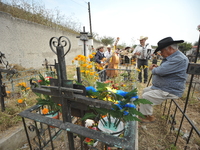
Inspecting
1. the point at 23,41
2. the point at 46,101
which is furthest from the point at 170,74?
the point at 23,41

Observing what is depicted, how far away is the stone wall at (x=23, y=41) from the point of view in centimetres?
465

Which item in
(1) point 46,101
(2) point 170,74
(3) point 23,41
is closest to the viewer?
(1) point 46,101

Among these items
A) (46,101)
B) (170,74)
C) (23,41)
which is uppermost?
(23,41)

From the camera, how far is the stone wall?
4.65m

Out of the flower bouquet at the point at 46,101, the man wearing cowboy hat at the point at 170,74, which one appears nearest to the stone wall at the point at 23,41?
the flower bouquet at the point at 46,101

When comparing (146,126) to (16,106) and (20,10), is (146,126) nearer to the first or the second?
(16,106)

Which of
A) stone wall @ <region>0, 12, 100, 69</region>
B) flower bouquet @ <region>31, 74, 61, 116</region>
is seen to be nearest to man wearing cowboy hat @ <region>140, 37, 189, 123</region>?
flower bouquet @ <region>31, 74, 61, 116</region>

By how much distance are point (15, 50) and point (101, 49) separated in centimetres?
417

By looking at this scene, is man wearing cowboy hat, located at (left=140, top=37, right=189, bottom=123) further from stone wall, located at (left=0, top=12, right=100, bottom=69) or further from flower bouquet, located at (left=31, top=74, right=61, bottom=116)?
stone wall, located at (left=0, top=12, right=100, bottom=69)

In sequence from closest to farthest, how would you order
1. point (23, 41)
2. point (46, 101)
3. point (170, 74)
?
point (46, 101), point (170, 74), point (23, 41)

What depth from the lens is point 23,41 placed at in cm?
547

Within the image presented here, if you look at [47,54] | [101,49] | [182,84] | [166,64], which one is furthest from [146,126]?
[47,54]

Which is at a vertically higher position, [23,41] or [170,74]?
[23,41]

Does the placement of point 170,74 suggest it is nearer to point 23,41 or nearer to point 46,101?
point 46,101
